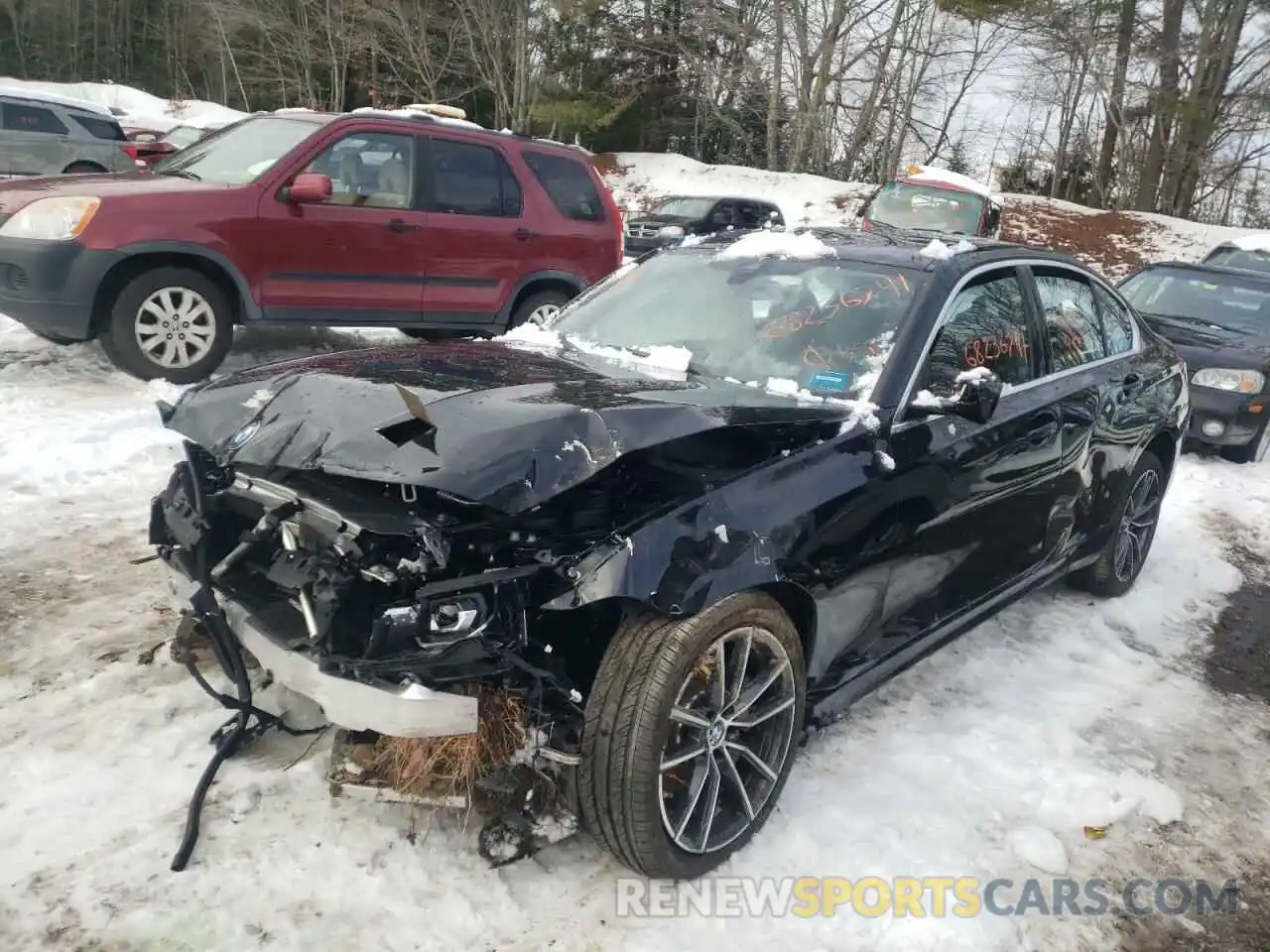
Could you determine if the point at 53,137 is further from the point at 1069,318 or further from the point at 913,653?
the point at 913,653

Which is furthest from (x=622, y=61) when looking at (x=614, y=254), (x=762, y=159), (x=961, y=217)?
(x=614, y=254)

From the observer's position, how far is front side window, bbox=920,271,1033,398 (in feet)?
11.0

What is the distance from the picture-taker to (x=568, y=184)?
813 cm

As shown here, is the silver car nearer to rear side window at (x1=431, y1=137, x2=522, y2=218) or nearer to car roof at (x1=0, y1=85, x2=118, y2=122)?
car roof at (x1=0, y1=85, x2=118, y2=122)

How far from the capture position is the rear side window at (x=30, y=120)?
45.4 feet

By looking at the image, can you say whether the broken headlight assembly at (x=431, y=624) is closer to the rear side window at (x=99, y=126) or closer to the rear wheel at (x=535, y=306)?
the rear wheel at (x=535, y=306)

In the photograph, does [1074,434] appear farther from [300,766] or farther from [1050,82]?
[1050,82]

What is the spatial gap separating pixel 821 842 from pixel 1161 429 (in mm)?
3207

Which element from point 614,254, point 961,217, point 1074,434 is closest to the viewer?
point 1074,434

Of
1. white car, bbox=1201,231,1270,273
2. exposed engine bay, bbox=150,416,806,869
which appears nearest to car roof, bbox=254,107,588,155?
exposed engine bay, bbox=150,416,806,869

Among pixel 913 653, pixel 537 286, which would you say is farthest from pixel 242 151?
pixel 913 653

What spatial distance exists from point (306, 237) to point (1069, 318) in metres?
4.93

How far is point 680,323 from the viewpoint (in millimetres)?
3719

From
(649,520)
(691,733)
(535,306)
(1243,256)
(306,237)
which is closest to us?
(649,520)
